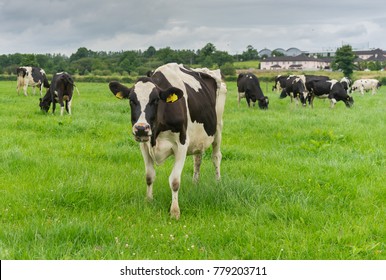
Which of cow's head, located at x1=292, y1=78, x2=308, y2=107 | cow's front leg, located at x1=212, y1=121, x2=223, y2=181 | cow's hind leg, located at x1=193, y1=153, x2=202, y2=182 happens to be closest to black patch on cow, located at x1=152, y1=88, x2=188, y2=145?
cow's hind leg, located at x1=193, y1=153, x2=202, y2=182

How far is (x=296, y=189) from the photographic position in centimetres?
655

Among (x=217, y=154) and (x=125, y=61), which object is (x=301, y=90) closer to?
(x=217, y=154)

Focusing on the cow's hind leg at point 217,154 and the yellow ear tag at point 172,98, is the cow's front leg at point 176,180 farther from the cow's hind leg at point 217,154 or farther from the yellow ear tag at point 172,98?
the cow's hind leg at point 217,154

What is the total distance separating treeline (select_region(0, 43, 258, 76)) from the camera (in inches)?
2270

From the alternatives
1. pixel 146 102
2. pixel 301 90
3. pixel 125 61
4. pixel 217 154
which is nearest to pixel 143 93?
pixel 146 102

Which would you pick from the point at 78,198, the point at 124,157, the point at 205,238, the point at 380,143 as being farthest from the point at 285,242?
the point at 380,143

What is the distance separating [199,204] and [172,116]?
120cm

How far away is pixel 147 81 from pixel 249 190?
6.69 feet

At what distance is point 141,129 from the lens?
4.93 m

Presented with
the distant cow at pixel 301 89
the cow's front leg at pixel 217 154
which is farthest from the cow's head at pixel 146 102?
the distant cow at pixel 301 89

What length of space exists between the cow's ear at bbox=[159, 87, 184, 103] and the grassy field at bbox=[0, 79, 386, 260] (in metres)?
1.37

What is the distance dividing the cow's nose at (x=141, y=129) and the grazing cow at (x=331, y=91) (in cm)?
1870
